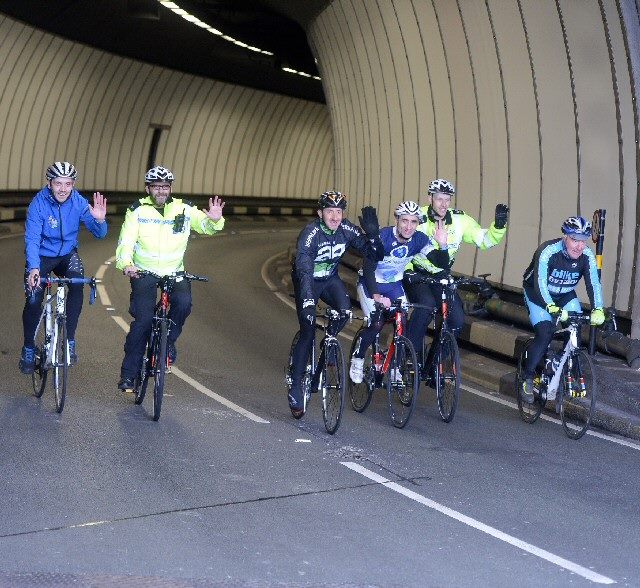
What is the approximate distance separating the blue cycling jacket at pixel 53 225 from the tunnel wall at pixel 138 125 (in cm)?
1717

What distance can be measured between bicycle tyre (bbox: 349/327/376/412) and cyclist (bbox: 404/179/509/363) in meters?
0.51

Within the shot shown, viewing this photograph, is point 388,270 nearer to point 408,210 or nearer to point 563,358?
point 408,210

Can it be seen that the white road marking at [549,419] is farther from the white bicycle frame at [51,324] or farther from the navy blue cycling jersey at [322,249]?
the white bicycle frame at [51,324]

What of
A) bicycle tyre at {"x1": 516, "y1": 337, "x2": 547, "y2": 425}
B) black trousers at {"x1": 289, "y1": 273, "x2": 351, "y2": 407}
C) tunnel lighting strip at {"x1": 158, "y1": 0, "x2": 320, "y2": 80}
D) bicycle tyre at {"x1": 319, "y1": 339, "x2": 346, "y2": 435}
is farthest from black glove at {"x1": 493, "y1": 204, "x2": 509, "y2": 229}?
tunnel lighting strip at {"x1": 158, "y1": 0, "x2": 320, "y2": 80}

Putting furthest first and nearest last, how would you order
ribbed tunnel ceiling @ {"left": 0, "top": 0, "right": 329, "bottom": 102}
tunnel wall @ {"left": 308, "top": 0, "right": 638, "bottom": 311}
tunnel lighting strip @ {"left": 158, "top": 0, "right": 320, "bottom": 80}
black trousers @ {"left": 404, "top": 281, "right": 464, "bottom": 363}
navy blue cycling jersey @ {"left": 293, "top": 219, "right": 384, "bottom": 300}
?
ribbed tunnel ceiling @ {"left": 0, "top": 0, "right": 329, "bottom": 102} < tunnel lighting strip @ {"left": 158, "top": 0, "right": 320, "bottom": 80} < tunnel wall @ {"left": 308, "top": 0, "right": 638, "bottom": 311} < black trousers @ {"left": 404, "top": 281, "right": 464, "bottom": 363} < navy blue cycling jersey @ {"left": 293, "top": 219, "right": 384, "bottom": 300}

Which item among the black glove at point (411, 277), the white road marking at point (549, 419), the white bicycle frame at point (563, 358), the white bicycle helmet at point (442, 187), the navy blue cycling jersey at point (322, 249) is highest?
the white bicycle helmet at point (442, 187)

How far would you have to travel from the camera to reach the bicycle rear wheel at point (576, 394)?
32.1 feet

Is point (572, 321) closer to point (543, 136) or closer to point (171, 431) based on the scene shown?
point (171, 431)

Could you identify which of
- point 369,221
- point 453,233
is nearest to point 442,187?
point 453,233

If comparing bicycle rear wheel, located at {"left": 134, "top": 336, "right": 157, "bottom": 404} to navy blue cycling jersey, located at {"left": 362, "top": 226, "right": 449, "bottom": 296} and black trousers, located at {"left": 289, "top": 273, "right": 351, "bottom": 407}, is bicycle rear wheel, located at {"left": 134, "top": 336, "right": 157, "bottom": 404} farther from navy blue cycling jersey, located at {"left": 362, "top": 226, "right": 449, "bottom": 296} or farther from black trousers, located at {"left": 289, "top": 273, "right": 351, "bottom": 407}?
navy blue cycling jersey, located at {"left": 362, "top": 226, "right": 449, "bottom": 296}

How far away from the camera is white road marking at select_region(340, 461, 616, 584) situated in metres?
6.19

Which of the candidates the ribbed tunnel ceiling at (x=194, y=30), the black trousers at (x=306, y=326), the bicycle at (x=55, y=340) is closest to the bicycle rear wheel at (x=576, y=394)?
the black trousers at (x=306, y=326)

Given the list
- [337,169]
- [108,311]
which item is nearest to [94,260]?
[337,169]

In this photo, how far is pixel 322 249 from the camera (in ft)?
31.5
